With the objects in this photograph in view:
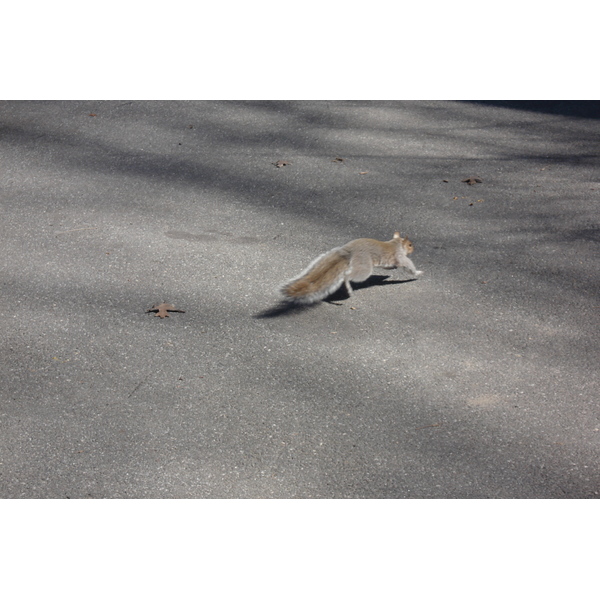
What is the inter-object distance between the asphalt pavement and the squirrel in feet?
0.52

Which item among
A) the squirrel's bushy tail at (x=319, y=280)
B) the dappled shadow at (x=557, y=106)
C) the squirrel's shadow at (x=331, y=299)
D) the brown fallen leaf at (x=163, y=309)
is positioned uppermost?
the dappled shadow at (x=557, y=106)

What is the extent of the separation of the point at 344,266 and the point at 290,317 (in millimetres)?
509

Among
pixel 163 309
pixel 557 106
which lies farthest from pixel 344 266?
pixel 557 106

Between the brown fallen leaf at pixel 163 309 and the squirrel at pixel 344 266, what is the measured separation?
719mm

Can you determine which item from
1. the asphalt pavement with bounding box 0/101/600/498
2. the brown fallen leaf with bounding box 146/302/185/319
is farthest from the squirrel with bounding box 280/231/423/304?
the brown fallen leaf with bounding box 146/302/185/319

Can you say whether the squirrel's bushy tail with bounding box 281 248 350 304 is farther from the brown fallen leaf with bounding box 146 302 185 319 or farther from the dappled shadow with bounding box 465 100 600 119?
the dappled shadow with bounding box 465 100 600 119

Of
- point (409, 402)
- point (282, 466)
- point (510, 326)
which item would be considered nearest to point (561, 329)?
point (510, 326)

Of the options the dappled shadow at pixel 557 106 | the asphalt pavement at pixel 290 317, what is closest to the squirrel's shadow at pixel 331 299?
the asphalt pavement at pixel 290 317

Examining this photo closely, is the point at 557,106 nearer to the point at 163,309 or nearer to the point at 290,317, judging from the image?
the point at 290,317

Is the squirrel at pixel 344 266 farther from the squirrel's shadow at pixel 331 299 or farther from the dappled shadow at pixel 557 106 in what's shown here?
the dappled shadow at pixel 557 106

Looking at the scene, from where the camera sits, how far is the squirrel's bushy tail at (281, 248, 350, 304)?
14.1 ft

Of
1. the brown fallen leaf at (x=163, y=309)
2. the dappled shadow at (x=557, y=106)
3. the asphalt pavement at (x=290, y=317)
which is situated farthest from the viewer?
the dappled shadow at (x=557, y=106)

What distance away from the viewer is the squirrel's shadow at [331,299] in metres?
4.38

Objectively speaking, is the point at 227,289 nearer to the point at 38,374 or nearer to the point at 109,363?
the point at 109,363
